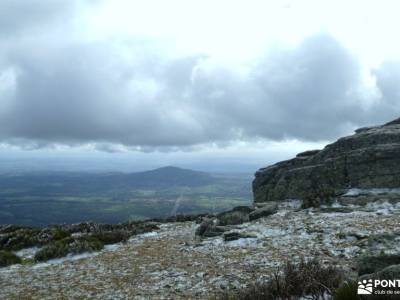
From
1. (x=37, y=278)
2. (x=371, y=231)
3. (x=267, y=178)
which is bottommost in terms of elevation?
(x=37, y=278)

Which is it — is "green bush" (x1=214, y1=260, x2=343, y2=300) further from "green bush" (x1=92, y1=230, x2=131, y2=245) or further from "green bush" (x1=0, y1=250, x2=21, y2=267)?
"green bush" (x1=0, y1=250, x2=21, y2=267)

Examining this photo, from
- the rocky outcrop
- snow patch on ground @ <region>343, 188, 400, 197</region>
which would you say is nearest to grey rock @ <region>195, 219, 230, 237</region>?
the rocky outcrop

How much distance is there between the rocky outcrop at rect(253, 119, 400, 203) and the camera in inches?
1182

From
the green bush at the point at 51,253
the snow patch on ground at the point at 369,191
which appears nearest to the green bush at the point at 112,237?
the green bush at the point at 51,253

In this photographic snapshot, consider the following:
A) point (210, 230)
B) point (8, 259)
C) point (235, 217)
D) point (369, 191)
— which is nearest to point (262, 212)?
point (235, 217)

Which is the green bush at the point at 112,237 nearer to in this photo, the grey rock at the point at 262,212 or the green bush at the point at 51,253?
the green bush at the point at 51,253

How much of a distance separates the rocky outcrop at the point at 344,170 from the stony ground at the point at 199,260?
5305 millimetres

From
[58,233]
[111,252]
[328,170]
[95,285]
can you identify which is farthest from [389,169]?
[58,233]

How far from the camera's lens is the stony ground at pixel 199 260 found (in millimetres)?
15023

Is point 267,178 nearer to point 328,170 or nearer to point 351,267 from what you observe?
point 328,170

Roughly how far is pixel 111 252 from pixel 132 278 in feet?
20.8

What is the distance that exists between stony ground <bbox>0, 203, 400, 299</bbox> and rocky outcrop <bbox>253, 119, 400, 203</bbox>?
5305 millimetres

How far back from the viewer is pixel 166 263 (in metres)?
18.5

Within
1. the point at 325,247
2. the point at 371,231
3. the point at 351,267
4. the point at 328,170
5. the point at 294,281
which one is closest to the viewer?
the point at 294,281
